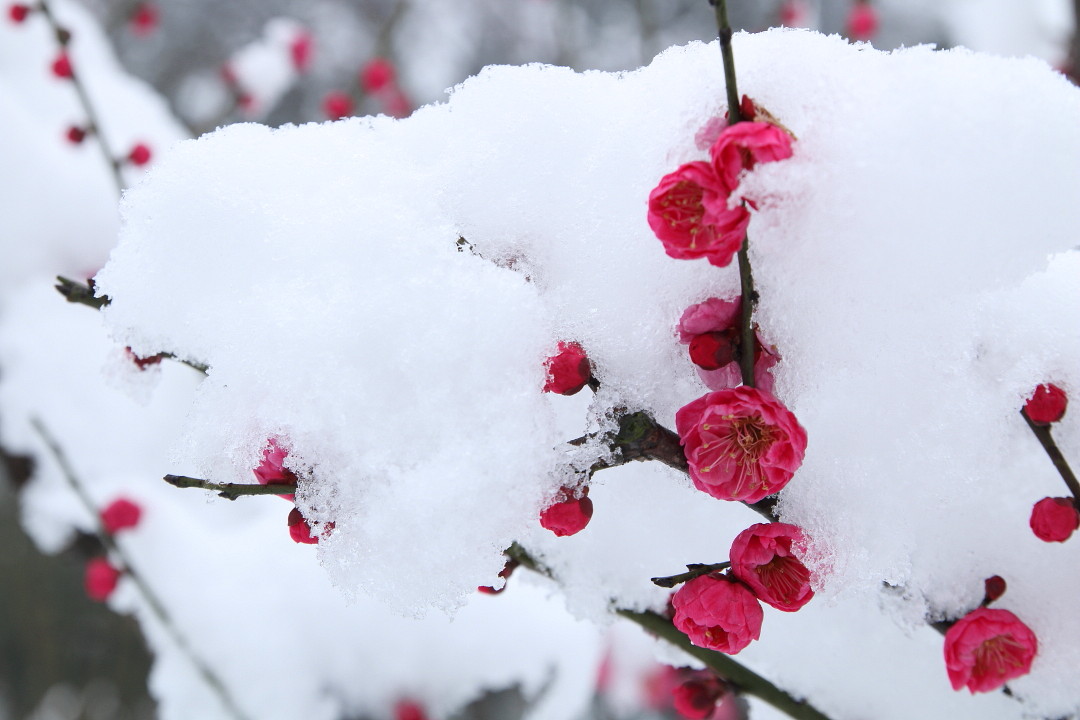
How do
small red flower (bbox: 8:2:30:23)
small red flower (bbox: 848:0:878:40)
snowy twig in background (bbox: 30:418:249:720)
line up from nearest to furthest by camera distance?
1. snowy twig in background (bbox: 30:418:249:720)
2. small red flower (bbox: 8:2:30:23)
3. small red flower (bbox: 848:0:878:40)

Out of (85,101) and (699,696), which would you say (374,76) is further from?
(699,696)

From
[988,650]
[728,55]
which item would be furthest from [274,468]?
[988,650]

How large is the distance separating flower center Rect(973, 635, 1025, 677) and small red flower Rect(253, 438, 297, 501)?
66 centimetres

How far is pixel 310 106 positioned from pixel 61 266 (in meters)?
10.1

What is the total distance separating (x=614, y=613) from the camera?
0.91 m

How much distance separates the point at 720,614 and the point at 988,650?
0.29 metres

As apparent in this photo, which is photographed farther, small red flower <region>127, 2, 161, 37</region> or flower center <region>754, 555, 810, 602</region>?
small red flower <region>127, 2, 161, 37</region>

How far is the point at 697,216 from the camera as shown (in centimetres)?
58

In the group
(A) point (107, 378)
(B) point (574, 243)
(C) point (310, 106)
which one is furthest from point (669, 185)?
(C) point (310, 106)

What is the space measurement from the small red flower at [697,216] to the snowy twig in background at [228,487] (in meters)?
0.39

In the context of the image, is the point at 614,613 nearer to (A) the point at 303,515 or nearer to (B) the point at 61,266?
(A) the point at 303,515

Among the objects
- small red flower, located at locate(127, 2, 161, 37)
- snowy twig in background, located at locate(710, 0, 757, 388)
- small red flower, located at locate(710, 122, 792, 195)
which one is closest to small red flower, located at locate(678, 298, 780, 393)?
snowy twig in background, located at locate(710, 0, 757, 388)

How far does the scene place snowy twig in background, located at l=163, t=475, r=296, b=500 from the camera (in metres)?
0.62

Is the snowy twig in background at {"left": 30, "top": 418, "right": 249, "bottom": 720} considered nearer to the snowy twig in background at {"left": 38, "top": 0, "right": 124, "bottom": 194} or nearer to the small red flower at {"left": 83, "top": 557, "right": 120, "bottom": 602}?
the small red flower at {"left": 83, "top": 557, "right": 120, "bottom": 602}
